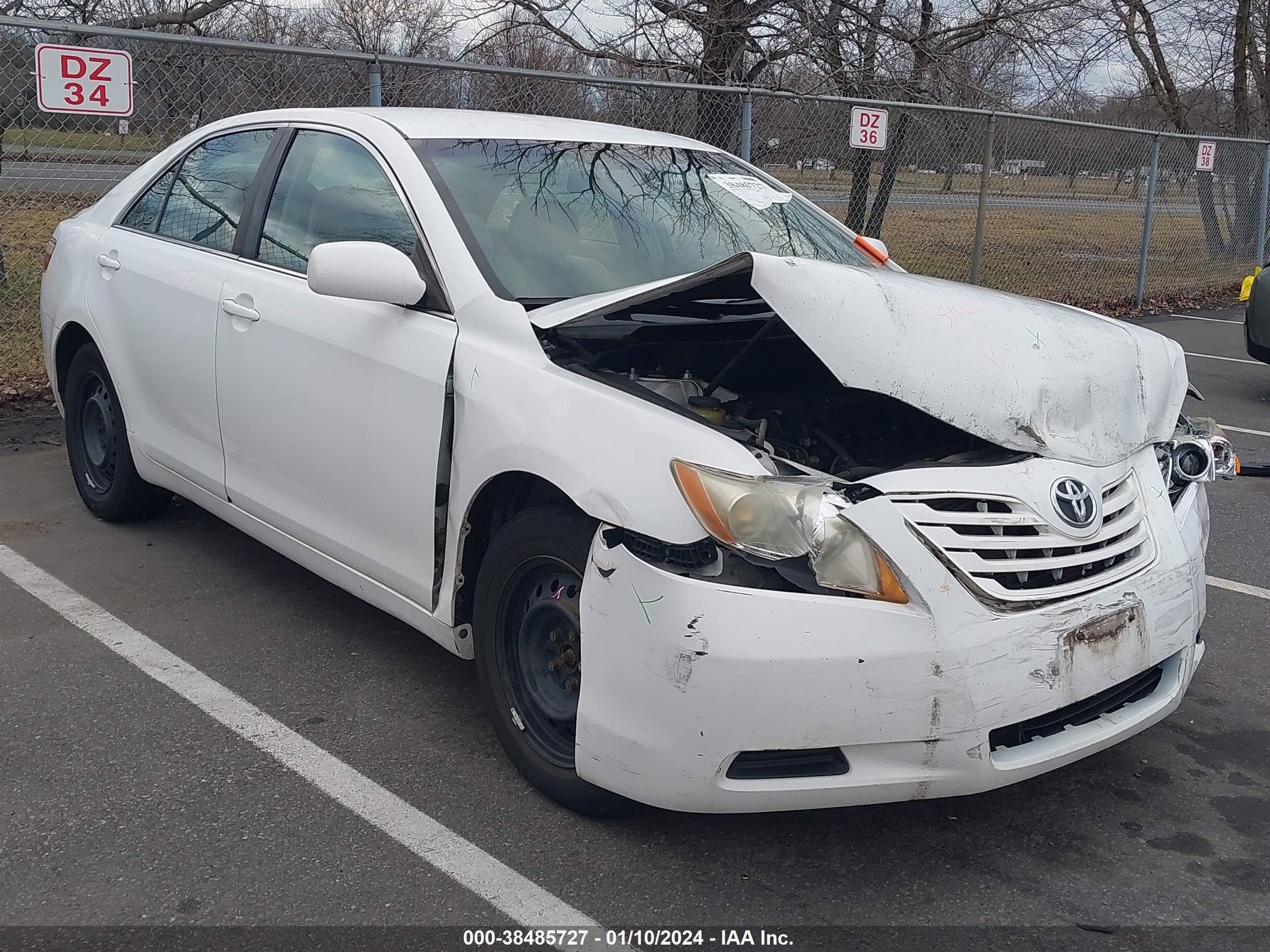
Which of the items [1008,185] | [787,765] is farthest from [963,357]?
[1008,185]

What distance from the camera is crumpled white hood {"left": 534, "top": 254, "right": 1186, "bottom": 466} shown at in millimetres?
2834

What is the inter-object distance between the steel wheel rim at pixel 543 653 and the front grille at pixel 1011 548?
83cm

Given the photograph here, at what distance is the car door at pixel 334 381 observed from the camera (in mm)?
3314

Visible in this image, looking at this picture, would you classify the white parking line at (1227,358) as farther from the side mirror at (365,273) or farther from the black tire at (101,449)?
the side mirror at (365,273)

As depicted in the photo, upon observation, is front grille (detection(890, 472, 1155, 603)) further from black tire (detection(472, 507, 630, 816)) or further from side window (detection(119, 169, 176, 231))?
side window (detection(119, 169, 176, 231))

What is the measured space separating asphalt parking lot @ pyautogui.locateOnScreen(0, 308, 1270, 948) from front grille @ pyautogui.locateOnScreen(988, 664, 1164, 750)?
0.35m

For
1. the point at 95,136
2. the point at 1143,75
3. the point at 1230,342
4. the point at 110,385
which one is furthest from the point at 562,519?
the point at 1143,75

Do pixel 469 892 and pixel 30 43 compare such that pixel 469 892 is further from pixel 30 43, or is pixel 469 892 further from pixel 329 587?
pixel 30 43

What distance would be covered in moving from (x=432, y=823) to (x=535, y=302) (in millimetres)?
1379

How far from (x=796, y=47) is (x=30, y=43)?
6.33m

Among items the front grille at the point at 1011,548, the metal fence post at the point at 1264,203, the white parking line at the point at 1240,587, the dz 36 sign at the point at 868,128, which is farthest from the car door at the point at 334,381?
the metal fence post at the point at 1264,203

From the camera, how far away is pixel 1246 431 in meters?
7.94

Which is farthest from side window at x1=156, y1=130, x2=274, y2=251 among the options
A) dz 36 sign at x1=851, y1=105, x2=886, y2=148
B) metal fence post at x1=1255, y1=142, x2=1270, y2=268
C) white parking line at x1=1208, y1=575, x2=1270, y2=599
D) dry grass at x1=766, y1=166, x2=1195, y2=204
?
metal fence post at x1=1255, y1=142, x2=1270, y2=268

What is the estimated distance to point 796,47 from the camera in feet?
35.5
